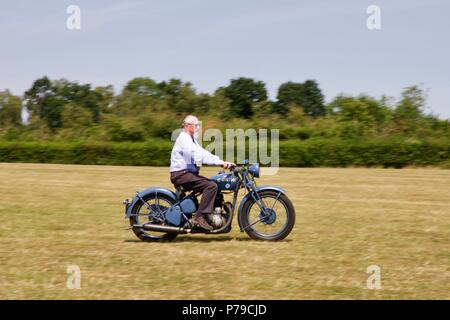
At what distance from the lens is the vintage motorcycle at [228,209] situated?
9.29 metres

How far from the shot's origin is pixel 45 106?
93875 mm

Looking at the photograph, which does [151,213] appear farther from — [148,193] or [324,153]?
[324,153]

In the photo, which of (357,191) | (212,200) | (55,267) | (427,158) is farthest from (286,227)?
(427,158)

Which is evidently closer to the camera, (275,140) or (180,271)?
(180,271)

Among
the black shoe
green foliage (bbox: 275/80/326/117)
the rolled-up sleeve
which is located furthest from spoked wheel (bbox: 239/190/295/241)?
green foliage (bbox: 275/80/326/117)

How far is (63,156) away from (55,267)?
35306 mm

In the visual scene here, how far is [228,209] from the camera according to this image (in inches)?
Result: 367

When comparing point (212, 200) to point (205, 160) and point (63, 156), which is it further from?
point (63, 156)

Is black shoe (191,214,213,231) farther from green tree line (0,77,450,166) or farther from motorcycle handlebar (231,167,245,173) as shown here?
green tree line (0,77,450,166)

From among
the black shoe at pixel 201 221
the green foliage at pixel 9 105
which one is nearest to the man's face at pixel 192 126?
the black shoe at pixel 201 221

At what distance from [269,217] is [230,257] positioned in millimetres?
1401

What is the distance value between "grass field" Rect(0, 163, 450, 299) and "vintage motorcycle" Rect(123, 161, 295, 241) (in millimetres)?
252

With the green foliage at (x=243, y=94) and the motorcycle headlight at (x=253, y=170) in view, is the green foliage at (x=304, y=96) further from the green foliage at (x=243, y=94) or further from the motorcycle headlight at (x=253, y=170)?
the motorcycle headlight at (x=253, y=170)

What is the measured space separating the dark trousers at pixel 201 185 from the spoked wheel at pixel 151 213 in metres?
0.43
